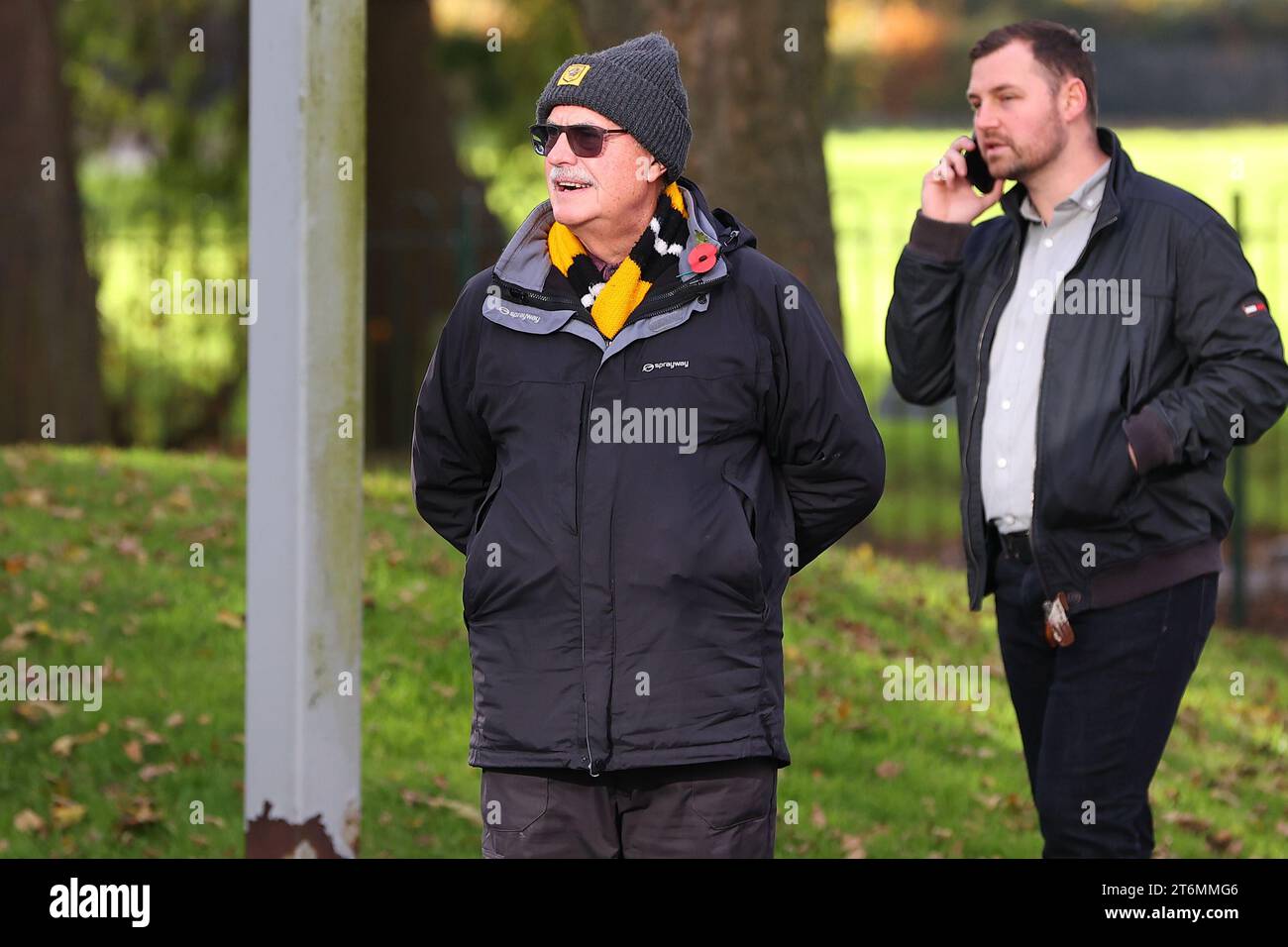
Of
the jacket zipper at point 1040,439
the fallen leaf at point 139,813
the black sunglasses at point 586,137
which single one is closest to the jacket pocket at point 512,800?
the black sunglasses at point 586,137

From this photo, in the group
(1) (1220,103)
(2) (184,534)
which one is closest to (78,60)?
(2) (184,534)

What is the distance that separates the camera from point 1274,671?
32.1 feet

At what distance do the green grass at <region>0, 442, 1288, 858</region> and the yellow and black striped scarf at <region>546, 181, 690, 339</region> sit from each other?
8.18ft

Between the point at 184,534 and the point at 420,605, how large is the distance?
58.3 inches

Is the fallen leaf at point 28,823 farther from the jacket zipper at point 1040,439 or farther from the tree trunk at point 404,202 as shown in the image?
the tree trunk at point 404,202

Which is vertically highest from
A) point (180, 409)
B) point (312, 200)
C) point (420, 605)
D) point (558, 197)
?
point (180, 409)

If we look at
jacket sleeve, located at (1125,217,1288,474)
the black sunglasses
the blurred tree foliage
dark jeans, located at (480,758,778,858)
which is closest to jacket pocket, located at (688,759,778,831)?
dark jeans, located at (480,758,778,858)

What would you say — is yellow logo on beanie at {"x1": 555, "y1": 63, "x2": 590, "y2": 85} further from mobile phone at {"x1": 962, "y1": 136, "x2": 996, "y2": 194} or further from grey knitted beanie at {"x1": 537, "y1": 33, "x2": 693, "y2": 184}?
mobile phone at {"x1": 962, "y1": 136, "x2": 996, "y2": 194}

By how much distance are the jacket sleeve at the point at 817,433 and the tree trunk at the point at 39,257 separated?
972 centimetres

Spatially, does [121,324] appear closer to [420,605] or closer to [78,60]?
[78,60]

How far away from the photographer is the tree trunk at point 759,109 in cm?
980

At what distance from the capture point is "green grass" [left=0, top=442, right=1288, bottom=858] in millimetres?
6125

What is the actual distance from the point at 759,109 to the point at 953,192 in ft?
18.0

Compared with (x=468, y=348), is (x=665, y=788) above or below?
below
